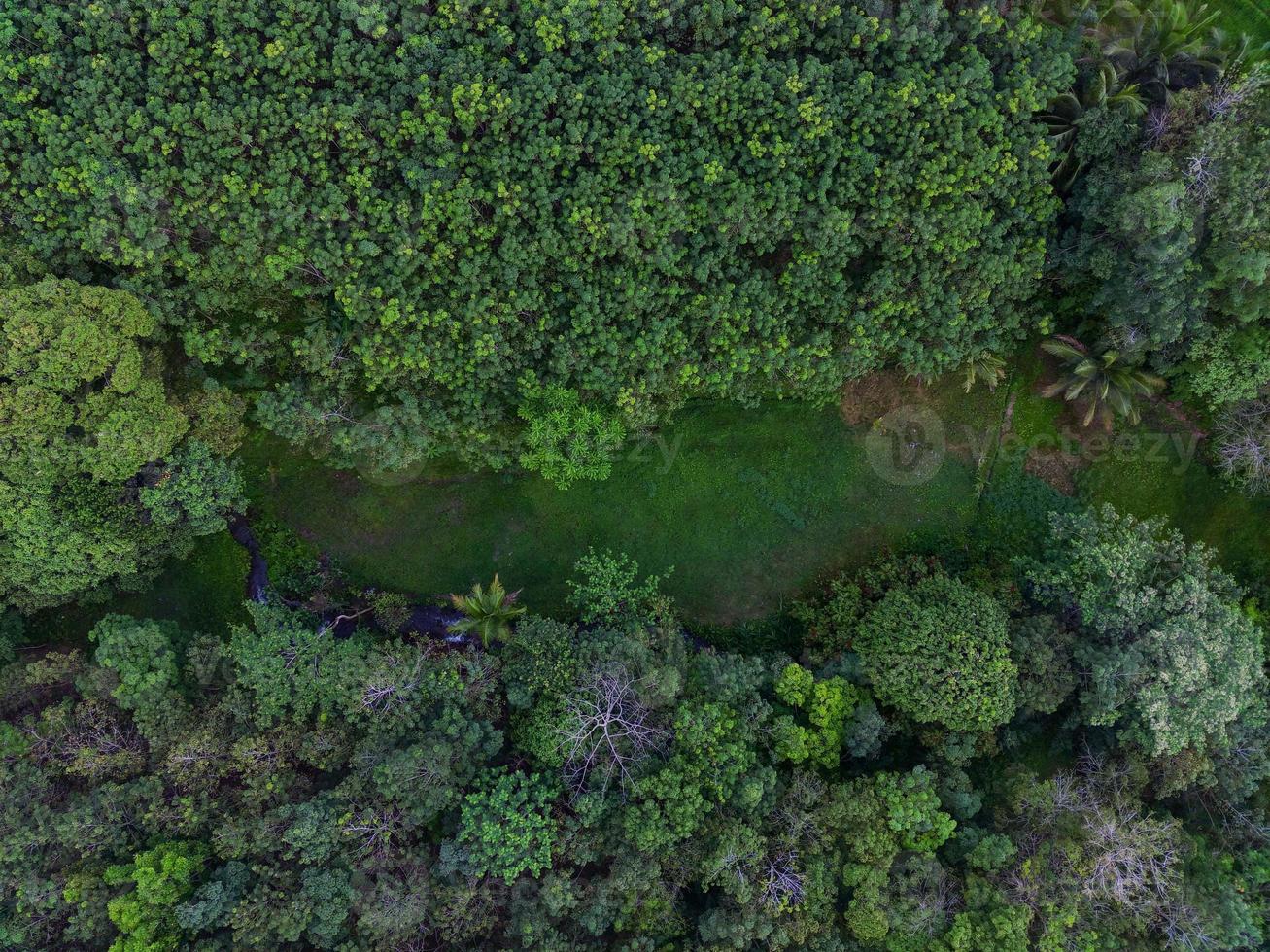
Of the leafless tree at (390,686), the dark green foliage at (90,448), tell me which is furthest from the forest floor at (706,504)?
the leafless tree at (390,686)

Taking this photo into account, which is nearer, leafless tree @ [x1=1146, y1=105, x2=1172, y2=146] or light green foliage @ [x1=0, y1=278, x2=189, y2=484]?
light green foliage @ [x1=0, y1=278, x2=189, y2=484]

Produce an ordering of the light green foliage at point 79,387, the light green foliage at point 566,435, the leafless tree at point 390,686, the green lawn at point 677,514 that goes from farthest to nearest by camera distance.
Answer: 1. the green lawn at point 677,514
2. the light green foliage at point 566,435
3. the leafless tree at point 390,686
4. the light green foliage at point 79,387

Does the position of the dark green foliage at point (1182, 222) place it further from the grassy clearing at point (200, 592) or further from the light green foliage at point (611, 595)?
the grassy clearing at point (200, 592)

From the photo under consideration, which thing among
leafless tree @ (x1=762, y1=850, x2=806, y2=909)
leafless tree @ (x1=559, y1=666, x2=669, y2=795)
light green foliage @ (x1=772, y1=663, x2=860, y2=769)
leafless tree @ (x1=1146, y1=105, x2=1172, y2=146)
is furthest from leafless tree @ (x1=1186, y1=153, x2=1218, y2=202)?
leafless tree @ (x1=762, y1=850, x2=806, y2=909)

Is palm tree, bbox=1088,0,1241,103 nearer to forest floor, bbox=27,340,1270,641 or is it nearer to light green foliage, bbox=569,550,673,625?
forest floor, bbox=27,340,1270,641

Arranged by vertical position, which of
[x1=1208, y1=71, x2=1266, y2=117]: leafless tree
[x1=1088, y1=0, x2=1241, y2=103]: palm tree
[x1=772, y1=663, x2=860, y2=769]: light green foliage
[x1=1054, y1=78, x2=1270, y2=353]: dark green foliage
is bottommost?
[x1=772, y1=663, x2=860, y2=769]: light green foliage

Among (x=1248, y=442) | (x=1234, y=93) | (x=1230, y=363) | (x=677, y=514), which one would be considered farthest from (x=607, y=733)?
(x=1234, y=93)

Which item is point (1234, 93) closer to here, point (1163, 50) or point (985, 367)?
point (1163, 50)
